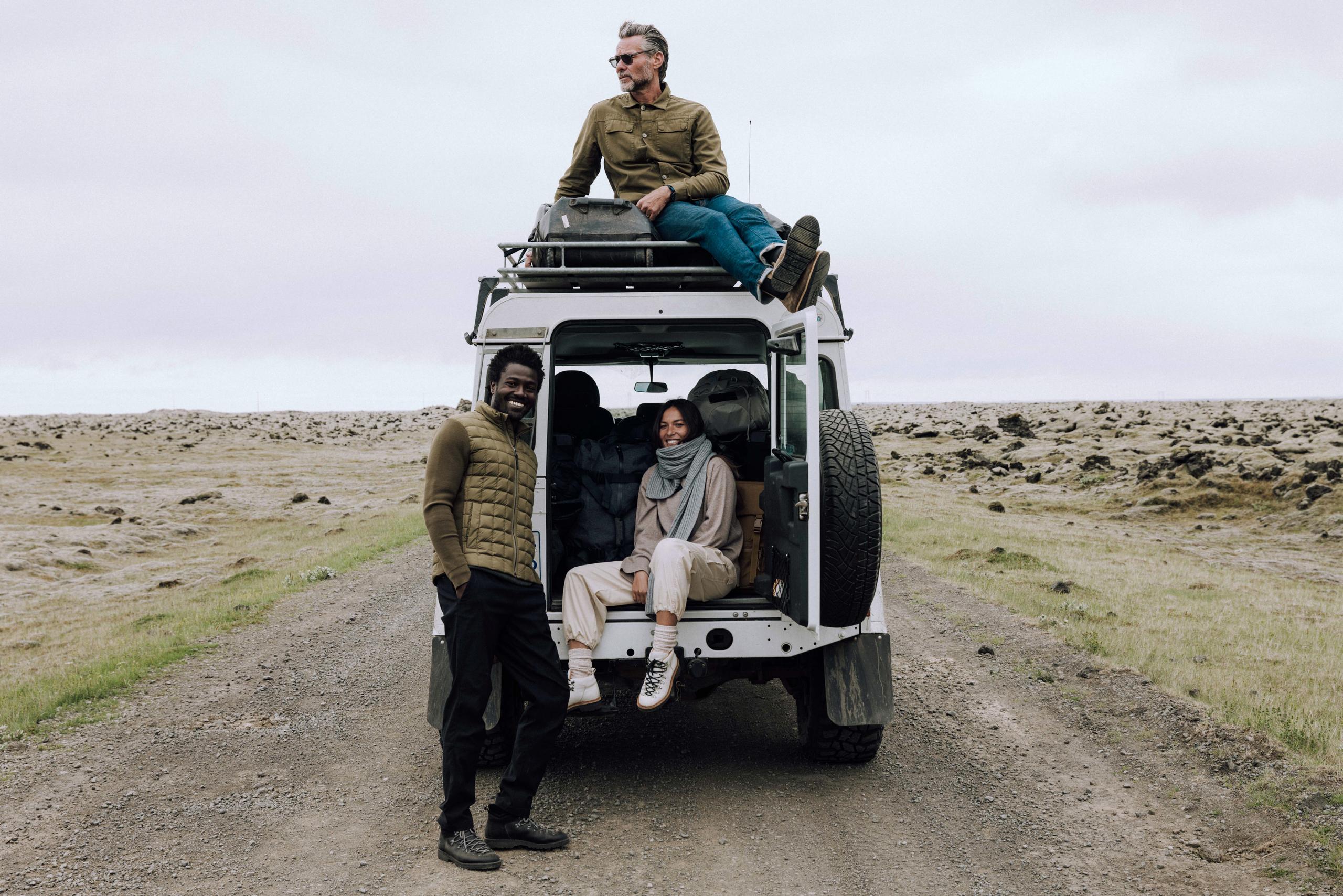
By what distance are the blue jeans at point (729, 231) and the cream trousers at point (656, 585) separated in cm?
139

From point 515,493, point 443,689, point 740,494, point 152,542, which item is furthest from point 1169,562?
point 152,542

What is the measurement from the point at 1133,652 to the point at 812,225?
5.14 metres

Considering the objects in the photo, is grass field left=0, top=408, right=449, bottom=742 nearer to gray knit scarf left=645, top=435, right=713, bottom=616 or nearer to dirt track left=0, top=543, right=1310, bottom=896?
dirt track left=0, top=543, right=1310, bottom=896

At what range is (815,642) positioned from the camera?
217 inches

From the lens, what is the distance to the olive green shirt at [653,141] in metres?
6.63

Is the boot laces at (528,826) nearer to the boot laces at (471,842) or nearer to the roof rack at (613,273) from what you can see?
the boot laces at (471,842)

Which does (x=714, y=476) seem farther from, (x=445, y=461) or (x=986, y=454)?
(x=986, y=454)

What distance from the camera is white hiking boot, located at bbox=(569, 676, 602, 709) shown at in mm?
5352

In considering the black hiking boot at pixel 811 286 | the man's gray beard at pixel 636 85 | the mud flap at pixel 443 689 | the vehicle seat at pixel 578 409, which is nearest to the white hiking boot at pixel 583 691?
the mud flap at pixel 443 689

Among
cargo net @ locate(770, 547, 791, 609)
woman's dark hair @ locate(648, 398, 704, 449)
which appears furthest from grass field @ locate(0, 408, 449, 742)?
cargo net @ locate(770, 547, 791, 609)

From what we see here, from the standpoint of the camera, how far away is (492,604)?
15.6 ft

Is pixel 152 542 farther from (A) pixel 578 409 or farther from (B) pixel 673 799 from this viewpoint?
(B) pixel 673 799

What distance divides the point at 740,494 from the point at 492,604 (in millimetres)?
1992

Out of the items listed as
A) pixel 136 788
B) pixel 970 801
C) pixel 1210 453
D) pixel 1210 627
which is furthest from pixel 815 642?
pixel 1210 453
